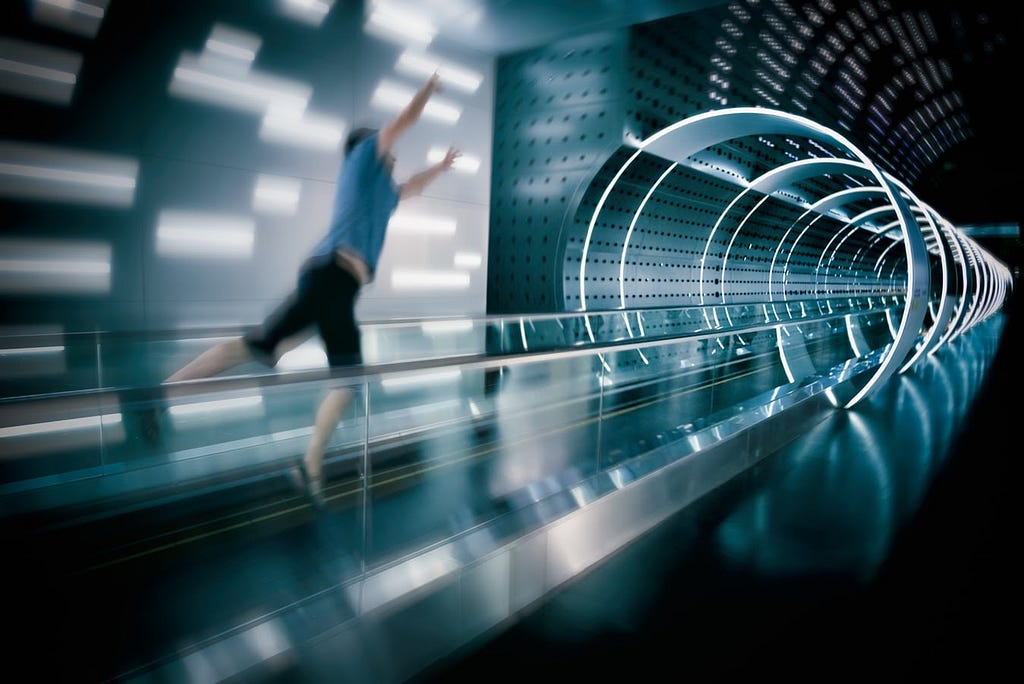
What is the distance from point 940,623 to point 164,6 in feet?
24.6

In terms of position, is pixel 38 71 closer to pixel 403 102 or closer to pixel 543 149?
pixel 403 102

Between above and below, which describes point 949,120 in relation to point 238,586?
above

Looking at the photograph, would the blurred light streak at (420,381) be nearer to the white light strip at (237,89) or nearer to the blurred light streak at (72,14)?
the white light strip at (237,89)

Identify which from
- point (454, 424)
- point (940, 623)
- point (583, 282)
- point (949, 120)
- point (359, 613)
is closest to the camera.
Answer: point (359, 613)

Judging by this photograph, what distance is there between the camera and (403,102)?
805 cm

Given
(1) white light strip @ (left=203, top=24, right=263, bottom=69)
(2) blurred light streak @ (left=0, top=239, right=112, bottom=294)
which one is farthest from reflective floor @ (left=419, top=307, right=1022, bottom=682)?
(1) white light strip @ (left=203, top=24, right=263, bottom=69)

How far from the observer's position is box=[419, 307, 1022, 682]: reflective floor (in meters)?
2.20

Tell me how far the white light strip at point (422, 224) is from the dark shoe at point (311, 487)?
4.75 meters

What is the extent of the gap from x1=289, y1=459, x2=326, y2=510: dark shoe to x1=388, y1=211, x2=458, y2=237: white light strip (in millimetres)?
4752

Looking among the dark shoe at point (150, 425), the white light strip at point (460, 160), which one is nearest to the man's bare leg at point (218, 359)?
the dark shoe at point (150, 425)

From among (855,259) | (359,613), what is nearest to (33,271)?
(359,613)

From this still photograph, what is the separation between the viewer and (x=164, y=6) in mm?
5695

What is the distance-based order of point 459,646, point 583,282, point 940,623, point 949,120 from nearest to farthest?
point 459,646 < point 940,623 < point 583,282 < point 949,120

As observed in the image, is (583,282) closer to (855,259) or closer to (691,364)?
(691,364)
